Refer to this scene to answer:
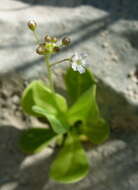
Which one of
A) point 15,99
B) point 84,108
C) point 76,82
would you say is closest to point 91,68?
point 76,82

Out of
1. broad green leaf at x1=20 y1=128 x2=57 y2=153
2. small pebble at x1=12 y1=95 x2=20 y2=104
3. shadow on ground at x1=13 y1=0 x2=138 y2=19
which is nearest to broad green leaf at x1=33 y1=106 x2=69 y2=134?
broad green leaf at x1=20 y1=128 x2=57 y2=153

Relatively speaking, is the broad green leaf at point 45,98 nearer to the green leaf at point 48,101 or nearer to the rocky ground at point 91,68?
the green leaf at point 48,101

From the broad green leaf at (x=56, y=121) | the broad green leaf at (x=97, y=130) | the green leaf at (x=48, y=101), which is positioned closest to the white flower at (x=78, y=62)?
the broad green leaf at (x=56, y=121)

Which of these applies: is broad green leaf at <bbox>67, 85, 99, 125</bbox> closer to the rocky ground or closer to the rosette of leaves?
the rosette of leaves

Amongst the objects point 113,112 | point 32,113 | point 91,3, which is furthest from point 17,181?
point 91,3

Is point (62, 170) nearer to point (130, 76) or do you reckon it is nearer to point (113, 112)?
point (113, 112)

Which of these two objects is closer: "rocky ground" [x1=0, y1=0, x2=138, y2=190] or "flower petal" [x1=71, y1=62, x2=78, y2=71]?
"flower petal" [x1=71, y1=62, x2=78, y2=71]
